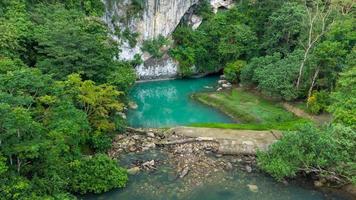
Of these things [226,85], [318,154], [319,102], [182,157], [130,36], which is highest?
[130,36]

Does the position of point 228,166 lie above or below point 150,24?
below

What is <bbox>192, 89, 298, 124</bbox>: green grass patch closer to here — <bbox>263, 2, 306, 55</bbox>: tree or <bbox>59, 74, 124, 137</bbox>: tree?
<bbox>263, 2, 306, 55</bbox>: tree

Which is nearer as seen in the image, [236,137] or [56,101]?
[56,101]

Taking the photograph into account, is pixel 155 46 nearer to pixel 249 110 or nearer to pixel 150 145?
pixel 249 110

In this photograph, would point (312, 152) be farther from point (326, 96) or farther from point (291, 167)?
point (326, 96)

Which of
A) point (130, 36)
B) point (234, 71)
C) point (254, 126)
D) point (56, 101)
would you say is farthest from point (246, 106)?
point (56, 101)

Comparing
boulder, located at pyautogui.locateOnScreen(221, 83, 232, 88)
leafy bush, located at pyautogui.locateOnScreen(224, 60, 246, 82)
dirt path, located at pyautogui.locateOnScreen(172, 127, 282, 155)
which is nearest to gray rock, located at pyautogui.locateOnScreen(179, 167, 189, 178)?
dirt path, located at pyautogui.locateOnScreen(172, 127, 282, 155)
